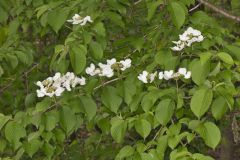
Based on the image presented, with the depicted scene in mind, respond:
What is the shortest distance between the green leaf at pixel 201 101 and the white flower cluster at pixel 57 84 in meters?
0.49

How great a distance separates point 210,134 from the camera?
1.58 meters

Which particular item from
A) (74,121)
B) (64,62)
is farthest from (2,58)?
(74,121)

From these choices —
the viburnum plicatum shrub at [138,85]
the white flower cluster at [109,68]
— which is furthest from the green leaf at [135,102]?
the white flower cluster at [109,68]

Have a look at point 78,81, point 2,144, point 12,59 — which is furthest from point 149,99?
point 12,59

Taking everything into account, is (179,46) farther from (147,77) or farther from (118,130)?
(118,130)

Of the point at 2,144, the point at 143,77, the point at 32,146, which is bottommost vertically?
Answer: the point at 2,144

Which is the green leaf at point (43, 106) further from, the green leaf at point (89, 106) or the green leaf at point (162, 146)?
the green leaf at point (162, 146)

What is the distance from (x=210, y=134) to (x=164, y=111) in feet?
0.57

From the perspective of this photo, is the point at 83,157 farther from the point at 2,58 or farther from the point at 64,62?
the point at 64,62

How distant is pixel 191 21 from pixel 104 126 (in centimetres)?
58

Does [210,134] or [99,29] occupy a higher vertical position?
[99,29]

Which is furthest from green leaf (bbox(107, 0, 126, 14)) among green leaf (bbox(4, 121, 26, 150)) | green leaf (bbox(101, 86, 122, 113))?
green leaf (bbox(4, 121, 26, 150))

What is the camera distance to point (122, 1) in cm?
206

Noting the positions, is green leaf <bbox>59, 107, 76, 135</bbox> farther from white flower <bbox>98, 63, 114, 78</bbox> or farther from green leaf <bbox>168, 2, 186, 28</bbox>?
green leaf <bbox>168, 2, 186, 28</bbox>
